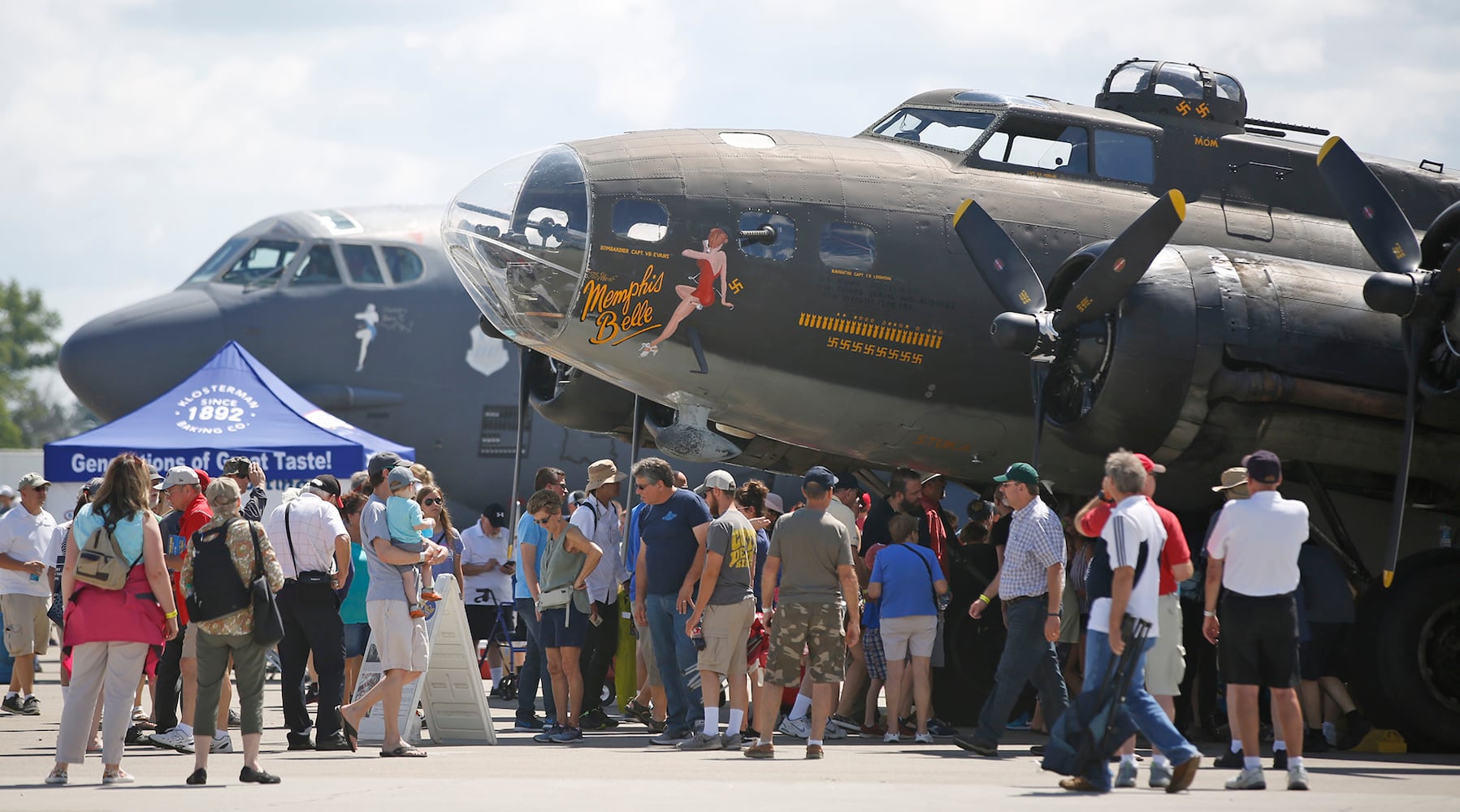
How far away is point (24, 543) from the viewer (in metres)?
13.4

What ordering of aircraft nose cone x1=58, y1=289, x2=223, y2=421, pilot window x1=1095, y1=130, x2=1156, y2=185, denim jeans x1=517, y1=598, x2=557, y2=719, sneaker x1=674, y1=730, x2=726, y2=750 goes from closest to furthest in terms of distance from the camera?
sneaker x1=674, y1=730, x2=726, y2=750 → denim jeans x1=517, y1=598, x2=557, y2=719 → pilot window x1=1095, y1=130, x2=1156, y2=185 → aircraft nose cone x1=58, y1=289, x2=223, y2=421

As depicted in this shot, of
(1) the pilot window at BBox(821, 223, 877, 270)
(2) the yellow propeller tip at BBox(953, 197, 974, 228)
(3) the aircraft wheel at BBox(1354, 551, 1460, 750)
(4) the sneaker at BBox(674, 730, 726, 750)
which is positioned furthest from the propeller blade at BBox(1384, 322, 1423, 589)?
(4) the sneaker at BBox(674, 730, 726, 750)

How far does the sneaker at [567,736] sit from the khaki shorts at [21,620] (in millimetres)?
5304

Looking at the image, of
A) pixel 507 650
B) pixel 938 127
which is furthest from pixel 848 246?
pixel 507 650

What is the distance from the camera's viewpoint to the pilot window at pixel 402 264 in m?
17.7

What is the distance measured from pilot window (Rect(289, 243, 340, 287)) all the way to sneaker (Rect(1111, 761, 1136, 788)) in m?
11.8

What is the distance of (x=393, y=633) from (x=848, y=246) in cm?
440

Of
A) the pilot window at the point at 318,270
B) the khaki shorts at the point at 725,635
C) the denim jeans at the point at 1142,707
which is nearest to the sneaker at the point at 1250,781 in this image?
the denim jeans at the point at 1142,707

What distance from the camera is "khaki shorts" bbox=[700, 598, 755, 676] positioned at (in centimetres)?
1003

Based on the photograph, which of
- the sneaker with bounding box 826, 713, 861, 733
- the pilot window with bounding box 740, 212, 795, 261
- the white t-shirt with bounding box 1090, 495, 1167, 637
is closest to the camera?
the white t-shirt with bounding box 1090, 495, 1167, 637

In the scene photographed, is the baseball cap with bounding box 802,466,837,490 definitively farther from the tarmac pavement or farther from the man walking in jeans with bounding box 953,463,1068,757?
the tarmac pavement

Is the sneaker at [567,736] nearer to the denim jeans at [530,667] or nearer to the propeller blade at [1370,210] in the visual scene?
the denim jeans at [530,667]

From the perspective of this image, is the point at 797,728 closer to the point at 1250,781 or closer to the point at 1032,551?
the point at 1032,551

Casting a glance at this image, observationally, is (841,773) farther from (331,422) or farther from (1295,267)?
(331,422)
